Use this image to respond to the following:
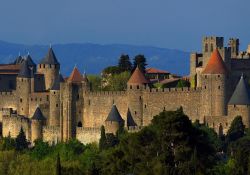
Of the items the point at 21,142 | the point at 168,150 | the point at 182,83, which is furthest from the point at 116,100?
Answer: the point at 168,150

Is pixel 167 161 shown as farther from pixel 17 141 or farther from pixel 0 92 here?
pixel 0 92

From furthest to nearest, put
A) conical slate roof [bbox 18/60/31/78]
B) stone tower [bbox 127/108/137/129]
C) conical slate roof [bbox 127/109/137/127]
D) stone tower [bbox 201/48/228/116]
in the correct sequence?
conical slate roof [bbox 18/60/31/78] < conical slate roof [bbox 127/109/137/127] < stone tower [bbox 127/108/137/129] < stone tower [bbox 201/48/228/116]

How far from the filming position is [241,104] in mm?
71812

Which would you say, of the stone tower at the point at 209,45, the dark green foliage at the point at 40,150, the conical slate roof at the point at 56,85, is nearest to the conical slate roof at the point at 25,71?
the conical slate roof at the point at 56,85

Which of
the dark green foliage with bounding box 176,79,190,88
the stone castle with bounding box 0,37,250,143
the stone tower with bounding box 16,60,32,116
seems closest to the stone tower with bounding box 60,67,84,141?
the stone castle with bounding box 0,37,250,143

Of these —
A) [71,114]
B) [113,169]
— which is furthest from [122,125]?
[113,169]

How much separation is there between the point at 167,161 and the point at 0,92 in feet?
111

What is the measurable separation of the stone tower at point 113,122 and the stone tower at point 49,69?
9309 millimetres

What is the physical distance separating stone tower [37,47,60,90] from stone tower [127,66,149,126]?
8.47 metres

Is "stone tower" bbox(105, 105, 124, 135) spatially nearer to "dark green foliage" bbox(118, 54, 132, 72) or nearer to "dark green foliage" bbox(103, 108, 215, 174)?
"dark green foliage" bbox(118, 54, 132, 72)

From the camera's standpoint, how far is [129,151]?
55.6 metres

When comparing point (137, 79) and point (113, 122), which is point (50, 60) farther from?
point (113, 122)

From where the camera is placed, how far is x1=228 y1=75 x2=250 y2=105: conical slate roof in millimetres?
71875

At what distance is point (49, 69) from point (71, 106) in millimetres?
7007
